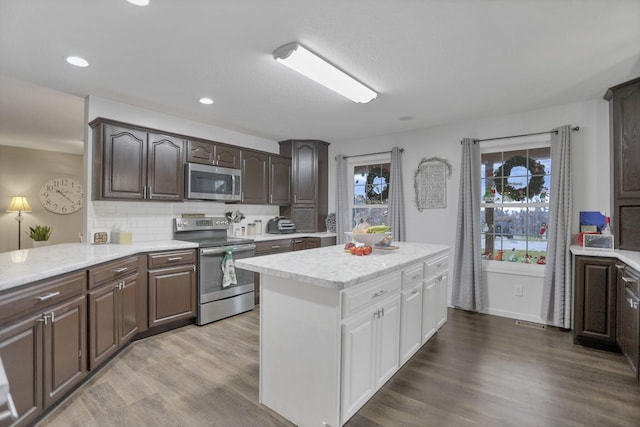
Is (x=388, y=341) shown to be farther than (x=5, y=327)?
Yes

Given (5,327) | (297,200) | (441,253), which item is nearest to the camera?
(5,327)

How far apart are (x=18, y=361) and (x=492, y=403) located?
2.74 meters

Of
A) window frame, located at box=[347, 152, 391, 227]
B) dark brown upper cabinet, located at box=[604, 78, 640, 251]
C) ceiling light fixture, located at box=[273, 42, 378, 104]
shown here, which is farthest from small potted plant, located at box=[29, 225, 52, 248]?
dark brown upper cabinet, located at box=[604, 78, 640, 251]

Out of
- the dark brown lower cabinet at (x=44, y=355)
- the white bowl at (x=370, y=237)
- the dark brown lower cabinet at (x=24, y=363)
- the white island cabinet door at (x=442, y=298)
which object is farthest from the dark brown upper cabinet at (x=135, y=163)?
the white island cabinet door at (x=442, y=298)

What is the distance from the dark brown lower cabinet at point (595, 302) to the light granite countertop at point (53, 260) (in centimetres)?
383

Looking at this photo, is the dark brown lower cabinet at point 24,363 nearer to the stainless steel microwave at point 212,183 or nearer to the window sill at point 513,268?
the stainless steel microwave at point 212,183

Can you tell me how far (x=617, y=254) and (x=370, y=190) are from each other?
2.98 meters

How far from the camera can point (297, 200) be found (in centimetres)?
502

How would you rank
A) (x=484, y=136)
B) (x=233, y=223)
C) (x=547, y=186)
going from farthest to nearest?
1. (x=233, y=223)
2. (x=484, y=136)
3. (x=547, y=186)

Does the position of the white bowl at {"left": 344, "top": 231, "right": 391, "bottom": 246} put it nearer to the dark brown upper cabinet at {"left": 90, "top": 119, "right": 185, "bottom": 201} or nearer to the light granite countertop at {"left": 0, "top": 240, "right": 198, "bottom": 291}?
the light granite countertop at {"left": 0, "top": 240, "right": 198, "bottom": 291}

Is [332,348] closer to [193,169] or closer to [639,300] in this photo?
[639,300]

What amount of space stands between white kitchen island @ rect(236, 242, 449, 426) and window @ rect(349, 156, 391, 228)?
264 centimetres

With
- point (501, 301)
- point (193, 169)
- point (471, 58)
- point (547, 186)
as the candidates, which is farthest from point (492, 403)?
point (193, 169)

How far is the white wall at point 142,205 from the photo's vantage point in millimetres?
3148
